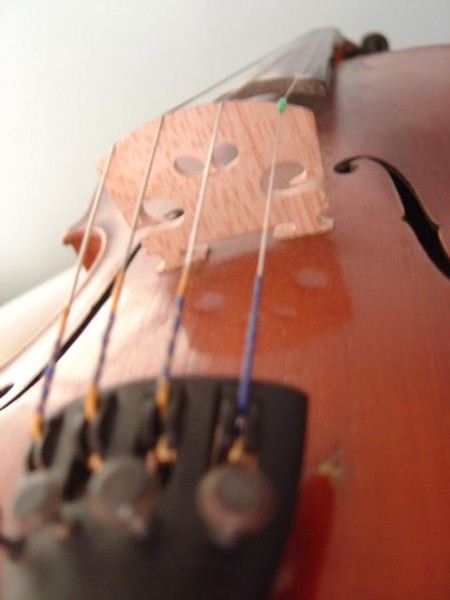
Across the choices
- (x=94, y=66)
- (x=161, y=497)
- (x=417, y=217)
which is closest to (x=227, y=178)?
(x=417, y=217)

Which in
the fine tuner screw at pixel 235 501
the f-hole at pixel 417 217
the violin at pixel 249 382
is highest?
the fine tuner screw at pixel 235 501

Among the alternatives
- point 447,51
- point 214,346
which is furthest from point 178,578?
point 447,51

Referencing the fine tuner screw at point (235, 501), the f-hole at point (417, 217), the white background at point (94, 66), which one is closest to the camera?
Result: the fine tuner screw at point (235, 501)

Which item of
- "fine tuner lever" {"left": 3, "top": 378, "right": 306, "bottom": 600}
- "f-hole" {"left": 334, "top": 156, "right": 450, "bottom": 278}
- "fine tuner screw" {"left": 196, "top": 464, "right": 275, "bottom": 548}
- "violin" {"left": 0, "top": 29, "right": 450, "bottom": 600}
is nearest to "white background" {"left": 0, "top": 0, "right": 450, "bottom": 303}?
"violin" {"left": 0, "top": 29, "right": 450, "bottom": 600}

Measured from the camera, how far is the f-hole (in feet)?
1.98

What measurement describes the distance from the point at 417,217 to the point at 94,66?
908 millimetres

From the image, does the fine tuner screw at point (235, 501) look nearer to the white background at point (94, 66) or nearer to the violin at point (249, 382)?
the violin at point (249, 382)

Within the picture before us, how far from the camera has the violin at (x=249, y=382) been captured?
338mm

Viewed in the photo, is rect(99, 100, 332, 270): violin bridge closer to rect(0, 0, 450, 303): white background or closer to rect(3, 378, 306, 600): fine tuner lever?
rect(3, 378, 306, 600): fine tuner lever

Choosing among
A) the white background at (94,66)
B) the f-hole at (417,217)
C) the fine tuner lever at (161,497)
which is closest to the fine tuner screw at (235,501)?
the fine tuner lever at (161,497)

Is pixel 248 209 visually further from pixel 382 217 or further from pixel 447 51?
pixel 447 51

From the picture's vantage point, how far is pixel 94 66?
1332 mm

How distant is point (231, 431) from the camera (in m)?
0.38

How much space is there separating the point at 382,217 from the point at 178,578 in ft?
1.48
